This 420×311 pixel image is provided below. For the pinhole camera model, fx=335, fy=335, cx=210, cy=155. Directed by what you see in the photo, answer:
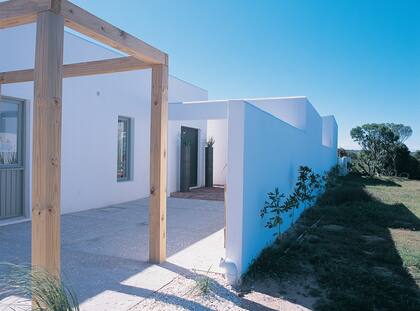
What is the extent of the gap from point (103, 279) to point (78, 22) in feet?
8.90

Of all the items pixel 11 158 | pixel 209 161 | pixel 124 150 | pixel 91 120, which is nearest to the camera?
pixel 11 158

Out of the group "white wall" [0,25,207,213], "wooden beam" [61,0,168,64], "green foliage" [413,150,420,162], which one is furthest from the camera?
"green foliage" [413,150,420,162]

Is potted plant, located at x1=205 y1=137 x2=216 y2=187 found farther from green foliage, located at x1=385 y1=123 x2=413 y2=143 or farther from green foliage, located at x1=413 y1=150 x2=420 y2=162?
green foliage, located at x1=413 y1=150 x2=420 y2=162

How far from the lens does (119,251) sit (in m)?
4.92

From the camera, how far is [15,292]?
3.34 meters

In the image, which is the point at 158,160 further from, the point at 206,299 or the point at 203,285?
the point at 206,299

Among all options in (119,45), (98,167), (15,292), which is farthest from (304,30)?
(15,292)

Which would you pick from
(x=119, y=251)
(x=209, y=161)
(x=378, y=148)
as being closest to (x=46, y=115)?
(x=119, y=251)

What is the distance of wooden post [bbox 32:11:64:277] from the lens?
259cm

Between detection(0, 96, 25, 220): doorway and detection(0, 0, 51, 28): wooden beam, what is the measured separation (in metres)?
4.04

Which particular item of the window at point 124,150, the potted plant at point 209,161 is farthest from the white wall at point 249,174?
the potted plant at point 209,161

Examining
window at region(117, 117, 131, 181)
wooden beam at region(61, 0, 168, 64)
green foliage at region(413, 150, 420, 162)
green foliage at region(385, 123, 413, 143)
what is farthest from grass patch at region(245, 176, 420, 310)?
green foliage at region(385, 123, 413, 143)

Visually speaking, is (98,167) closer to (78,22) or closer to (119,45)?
(119,45)

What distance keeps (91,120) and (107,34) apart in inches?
206
